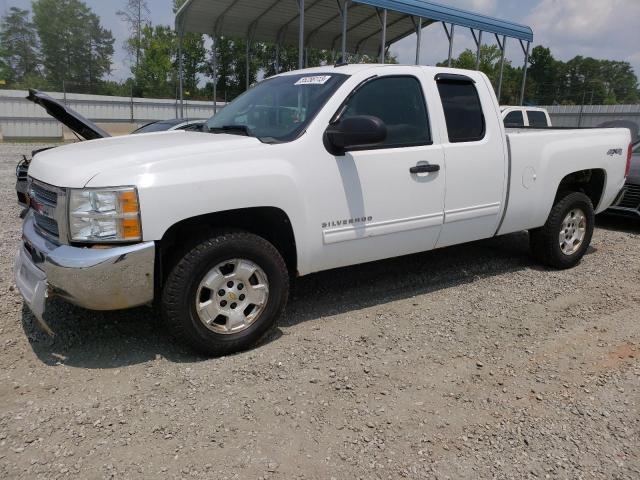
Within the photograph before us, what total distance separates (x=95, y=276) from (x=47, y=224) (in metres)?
0.65

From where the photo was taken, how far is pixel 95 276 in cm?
296

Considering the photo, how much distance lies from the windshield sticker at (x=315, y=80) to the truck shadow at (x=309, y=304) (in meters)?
1.80

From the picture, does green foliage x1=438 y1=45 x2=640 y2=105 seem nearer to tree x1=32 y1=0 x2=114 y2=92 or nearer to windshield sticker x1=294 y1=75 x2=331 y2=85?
windshield sticker x1=294 y1=75 x2=331 y2=85

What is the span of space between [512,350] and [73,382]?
9.45 ft

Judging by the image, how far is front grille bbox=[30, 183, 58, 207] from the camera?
315cm

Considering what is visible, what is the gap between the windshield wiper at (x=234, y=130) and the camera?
386 centimetres

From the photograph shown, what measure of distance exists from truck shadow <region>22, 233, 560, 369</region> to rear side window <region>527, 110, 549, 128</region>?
7.52 metres

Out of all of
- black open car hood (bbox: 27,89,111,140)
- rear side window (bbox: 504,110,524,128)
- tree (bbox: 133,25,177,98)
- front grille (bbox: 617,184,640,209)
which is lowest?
front grille (bbox: 617,184,640,209)

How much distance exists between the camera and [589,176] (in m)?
5.67

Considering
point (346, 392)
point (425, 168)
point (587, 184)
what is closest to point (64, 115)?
point (425, 168)

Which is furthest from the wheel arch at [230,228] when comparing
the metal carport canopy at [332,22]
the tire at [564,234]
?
the metal carport canopy at [332,22]

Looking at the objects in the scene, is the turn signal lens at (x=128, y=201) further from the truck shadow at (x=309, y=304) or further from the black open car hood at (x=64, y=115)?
the black open car hood at (x=64, y=115)

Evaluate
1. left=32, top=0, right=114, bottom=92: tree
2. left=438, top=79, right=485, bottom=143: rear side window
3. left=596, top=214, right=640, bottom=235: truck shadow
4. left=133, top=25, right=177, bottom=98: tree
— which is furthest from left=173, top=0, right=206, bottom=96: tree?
left=438, top=79, right=485, bottom=143: rear side window

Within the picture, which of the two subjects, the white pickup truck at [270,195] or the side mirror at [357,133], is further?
the side mirror at [357,133]
